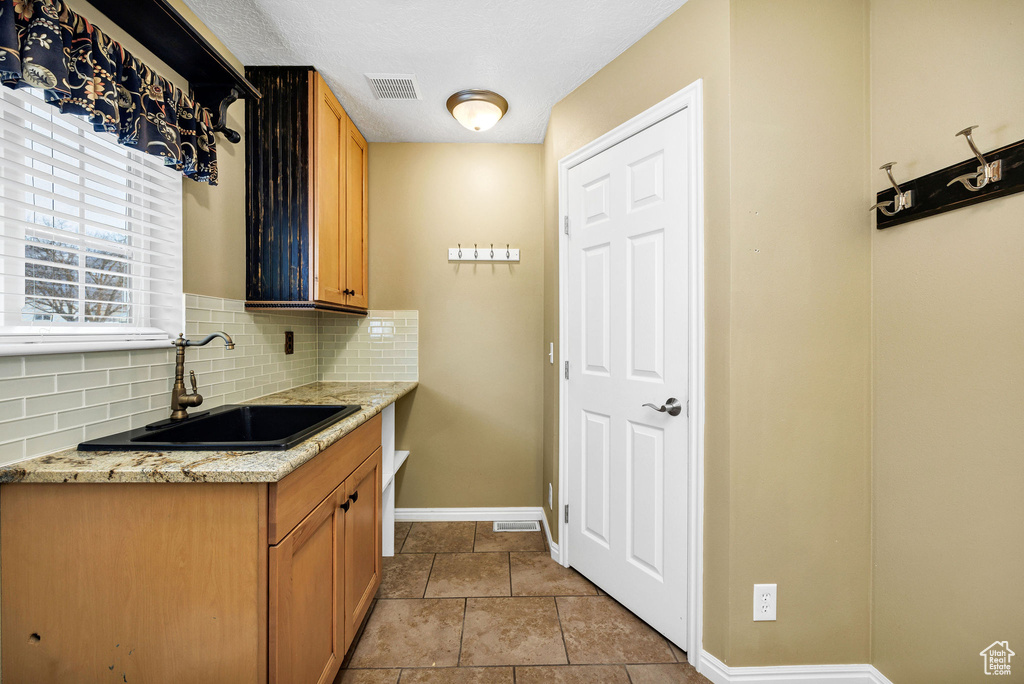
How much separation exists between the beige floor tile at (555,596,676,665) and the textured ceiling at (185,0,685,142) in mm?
2495

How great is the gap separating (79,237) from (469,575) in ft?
6.75

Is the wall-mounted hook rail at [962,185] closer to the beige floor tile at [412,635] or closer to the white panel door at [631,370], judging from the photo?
the white panel door at [631,370]

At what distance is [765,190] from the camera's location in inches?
56.8

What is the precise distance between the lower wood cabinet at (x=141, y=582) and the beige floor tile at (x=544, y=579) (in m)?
1.29

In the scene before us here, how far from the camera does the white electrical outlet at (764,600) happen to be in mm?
1460

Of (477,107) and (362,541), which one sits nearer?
(362,541)

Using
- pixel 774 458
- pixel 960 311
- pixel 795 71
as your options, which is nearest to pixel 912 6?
pixel 795 71

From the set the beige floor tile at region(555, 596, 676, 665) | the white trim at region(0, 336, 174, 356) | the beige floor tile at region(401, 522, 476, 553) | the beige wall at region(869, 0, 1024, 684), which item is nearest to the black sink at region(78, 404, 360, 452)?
the white trim at region(0, 336, 174, 356)

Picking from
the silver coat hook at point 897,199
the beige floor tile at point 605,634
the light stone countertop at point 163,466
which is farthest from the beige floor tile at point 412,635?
the silver coat hook at point 897,199

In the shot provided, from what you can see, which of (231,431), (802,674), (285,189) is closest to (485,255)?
A: (285,189)

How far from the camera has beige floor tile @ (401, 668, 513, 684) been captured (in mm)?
1495

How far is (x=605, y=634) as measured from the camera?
1.73 meters

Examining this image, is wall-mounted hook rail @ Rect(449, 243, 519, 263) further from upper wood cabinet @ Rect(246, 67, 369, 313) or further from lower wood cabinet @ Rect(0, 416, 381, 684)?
lower wood cabinet @ Rect(0, 416, 381, 684)

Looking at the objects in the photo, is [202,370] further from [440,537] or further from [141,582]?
[440,537]
